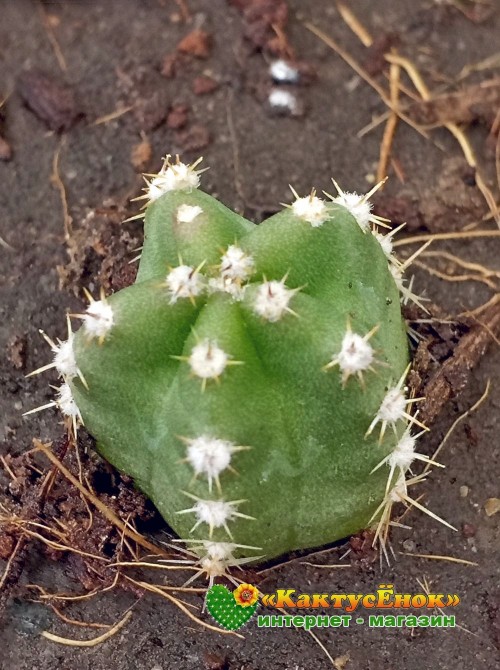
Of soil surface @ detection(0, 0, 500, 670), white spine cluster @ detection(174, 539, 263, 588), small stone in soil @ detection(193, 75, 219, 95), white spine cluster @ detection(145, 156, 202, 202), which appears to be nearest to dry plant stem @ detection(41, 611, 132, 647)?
soil surface @ detection(0, 0, 500, 670)

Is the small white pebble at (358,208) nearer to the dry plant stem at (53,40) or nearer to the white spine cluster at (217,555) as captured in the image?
the white spine cluster at (217,555)

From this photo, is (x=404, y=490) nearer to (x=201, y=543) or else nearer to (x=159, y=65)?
(x=201, y=543)

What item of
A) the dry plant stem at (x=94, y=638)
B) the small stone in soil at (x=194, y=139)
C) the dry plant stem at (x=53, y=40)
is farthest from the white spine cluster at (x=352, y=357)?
the dry plant stem at (x=53, y=40)

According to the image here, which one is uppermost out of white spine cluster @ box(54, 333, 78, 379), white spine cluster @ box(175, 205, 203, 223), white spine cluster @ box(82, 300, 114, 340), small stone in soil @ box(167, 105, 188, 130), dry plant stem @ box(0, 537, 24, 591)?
white spine cluster @ box(175, 205, 203, 223)

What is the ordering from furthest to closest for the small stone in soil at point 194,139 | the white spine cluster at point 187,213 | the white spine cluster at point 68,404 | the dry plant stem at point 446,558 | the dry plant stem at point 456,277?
the small stone in soil at point 194,139 → the dry plant stem at point 456,277 → the dry plant stem at point 446,558 → the white spine cluster at point 68,404 → the white spine cluster at point 187,213

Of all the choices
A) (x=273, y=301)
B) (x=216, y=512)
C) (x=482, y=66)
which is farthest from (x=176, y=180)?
(x=482, y=66)

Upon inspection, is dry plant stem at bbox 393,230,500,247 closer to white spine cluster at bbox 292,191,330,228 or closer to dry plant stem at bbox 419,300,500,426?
dry plant stem at bbox 419,300,500,426

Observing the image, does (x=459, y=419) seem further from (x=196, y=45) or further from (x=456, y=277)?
(x=196, y=45)
